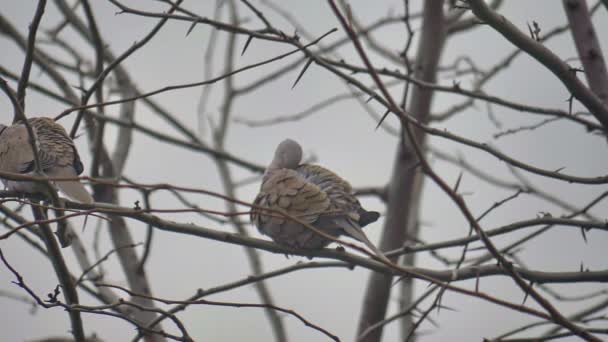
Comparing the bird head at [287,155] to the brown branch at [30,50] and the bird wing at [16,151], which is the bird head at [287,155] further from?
the brown branch at [30,50]

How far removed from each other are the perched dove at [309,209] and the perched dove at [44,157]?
103 cm

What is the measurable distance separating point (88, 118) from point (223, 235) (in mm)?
2841

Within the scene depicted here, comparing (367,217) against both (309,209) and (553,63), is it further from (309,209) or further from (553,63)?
(553,63)

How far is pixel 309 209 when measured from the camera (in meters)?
4.08

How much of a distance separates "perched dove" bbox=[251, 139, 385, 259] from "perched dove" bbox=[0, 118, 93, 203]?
3.39 ft

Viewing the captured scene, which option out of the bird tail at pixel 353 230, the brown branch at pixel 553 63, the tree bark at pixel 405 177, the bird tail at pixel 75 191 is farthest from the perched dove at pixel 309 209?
the tree bark at pixel 405 177

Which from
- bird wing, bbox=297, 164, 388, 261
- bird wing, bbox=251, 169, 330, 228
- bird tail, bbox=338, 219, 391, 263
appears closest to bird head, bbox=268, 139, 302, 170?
bird wing, bbox=297, 164, 388, 261

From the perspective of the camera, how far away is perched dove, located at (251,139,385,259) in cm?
397

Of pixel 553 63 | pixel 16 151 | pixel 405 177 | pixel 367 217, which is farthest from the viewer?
pixel 405 177

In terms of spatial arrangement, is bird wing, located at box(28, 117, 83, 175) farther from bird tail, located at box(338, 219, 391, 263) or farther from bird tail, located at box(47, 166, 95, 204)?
bird tail, located at box(338, 219, 391, 263)

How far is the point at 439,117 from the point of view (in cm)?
741

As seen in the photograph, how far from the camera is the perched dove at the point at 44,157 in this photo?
4121 millimetres

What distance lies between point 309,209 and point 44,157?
1801 millimetres

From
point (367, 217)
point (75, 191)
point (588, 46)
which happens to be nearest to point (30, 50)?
point (75, 191)
